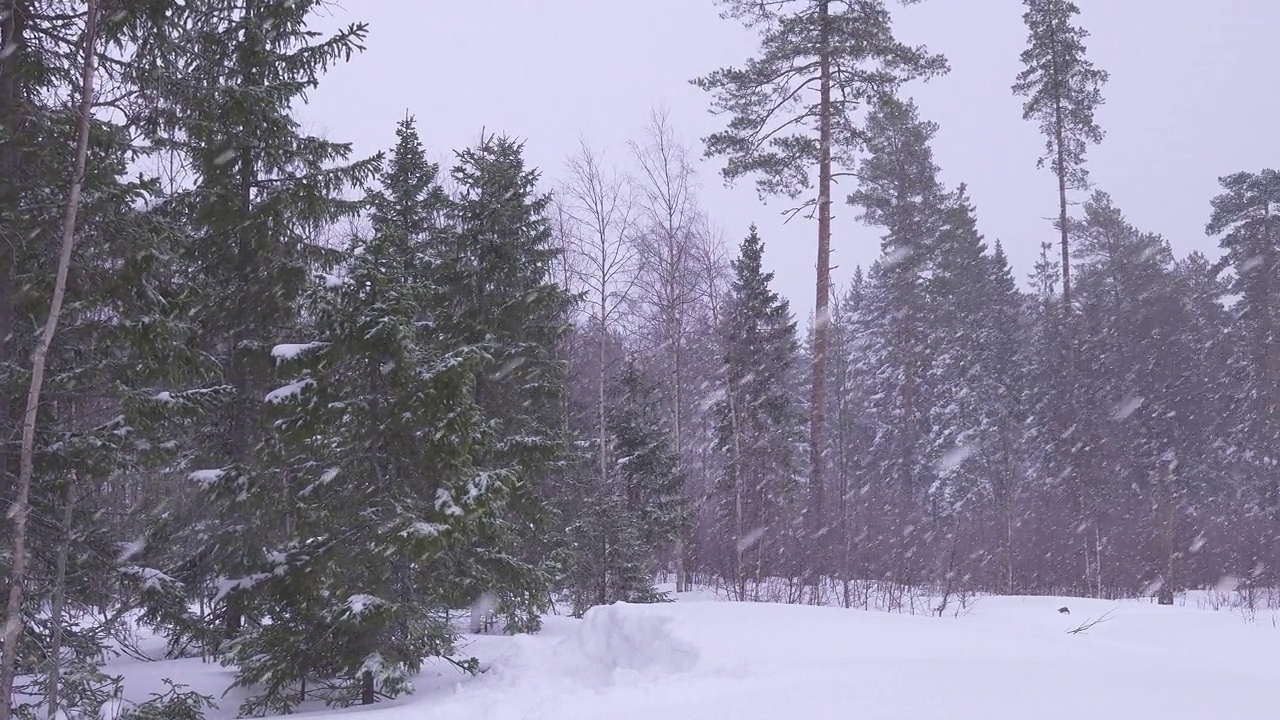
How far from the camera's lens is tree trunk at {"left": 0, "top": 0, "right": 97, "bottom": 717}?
755 cm

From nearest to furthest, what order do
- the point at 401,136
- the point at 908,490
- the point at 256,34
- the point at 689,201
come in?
the point at 256,34 < the point at 401,136 < the point at 689,201 < the point at 908,490

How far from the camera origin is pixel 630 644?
976 cm

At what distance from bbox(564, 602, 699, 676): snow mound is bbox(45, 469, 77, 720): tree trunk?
5377 millimetres

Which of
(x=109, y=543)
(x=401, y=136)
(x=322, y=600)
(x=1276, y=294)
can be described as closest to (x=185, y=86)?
(x=109, y=543)

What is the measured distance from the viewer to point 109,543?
9062mm

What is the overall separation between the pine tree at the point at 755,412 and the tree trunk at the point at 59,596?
1890 centimetres

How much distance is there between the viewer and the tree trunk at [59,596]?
7918 mm

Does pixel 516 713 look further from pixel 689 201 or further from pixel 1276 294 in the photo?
pixel 1276 294

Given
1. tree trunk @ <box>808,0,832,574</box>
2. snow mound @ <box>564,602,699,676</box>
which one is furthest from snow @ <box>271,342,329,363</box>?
tree trunk @ <box>808,0,832,574</box>

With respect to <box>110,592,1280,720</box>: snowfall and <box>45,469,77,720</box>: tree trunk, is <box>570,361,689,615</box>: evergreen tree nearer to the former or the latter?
<box>110,592,1280,720</box>: snowfall

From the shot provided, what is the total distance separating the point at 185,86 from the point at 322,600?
586 cm

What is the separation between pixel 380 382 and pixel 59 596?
375cm

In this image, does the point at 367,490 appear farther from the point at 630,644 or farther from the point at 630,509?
the point at 630,509

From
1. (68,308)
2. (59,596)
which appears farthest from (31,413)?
(59,596)
